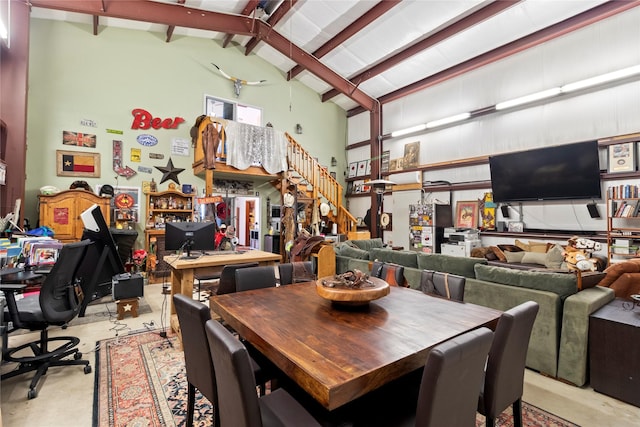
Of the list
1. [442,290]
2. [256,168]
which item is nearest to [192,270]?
[442,290]

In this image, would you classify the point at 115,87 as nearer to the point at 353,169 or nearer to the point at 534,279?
the point at 353,169

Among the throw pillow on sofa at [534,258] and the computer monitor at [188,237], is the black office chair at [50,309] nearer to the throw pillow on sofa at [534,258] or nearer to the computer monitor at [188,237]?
the computer monitor at [188,237]

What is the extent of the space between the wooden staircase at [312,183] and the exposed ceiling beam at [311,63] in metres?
1.90

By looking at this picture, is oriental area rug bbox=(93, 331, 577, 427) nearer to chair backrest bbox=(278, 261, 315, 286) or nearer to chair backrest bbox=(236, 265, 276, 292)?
chair backrest bbox=(236, 265, 276, 292)

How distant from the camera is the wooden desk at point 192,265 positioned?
10.3ft

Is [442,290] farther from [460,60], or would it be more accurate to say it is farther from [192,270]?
[460,60]

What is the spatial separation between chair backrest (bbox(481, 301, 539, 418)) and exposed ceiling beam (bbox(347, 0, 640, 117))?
634cm

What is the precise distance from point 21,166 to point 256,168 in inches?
165

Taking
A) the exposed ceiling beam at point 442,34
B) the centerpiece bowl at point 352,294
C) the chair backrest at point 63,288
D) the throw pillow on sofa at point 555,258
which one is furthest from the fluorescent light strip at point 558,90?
the chair backrest at point 63,288

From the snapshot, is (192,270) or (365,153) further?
(365,153)

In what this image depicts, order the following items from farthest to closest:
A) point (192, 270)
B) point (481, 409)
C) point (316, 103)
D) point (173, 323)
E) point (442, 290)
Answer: point (316, 103) < point (173, 323) < point (192, 270) < point (442, 290) < point (481, 409)

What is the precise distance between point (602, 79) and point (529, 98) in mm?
1089

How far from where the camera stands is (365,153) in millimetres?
9898

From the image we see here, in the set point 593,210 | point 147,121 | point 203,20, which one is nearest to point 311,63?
point 203,20
